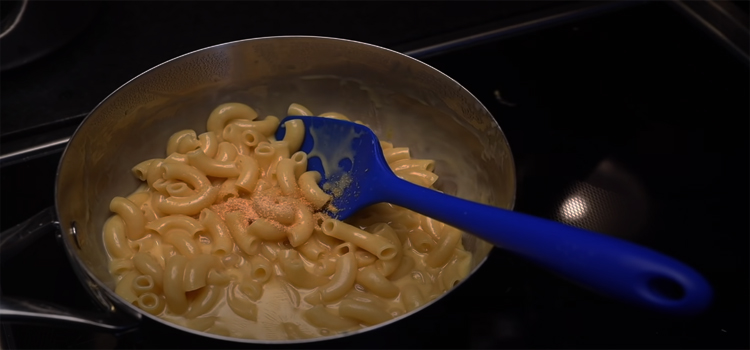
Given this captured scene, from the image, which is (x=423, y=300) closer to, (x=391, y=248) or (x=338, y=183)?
(x=391, y=248)

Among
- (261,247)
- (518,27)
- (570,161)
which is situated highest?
(518,27)

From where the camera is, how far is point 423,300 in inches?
41.4

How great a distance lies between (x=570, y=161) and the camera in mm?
1354

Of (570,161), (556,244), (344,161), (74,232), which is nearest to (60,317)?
(74,232)

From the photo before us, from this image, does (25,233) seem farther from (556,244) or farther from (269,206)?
(556,244)

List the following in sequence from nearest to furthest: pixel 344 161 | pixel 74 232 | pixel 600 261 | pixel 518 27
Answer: pixel 600 261, pixel 74 232, pixel 344 161, pixel 518 27

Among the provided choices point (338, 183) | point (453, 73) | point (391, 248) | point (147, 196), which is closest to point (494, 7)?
point (453, 73)

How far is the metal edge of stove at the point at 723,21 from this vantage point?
1.61 metres

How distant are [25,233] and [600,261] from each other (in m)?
0.97

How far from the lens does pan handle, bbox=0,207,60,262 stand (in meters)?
1.05

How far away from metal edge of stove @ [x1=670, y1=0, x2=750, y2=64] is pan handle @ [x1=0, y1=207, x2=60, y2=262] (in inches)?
66.8

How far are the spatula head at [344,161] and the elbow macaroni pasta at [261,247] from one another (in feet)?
0.09

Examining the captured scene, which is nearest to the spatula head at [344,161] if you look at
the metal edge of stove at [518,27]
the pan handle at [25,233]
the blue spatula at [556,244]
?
the blue spatula at [556,244]

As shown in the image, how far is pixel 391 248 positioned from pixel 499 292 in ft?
0.75
